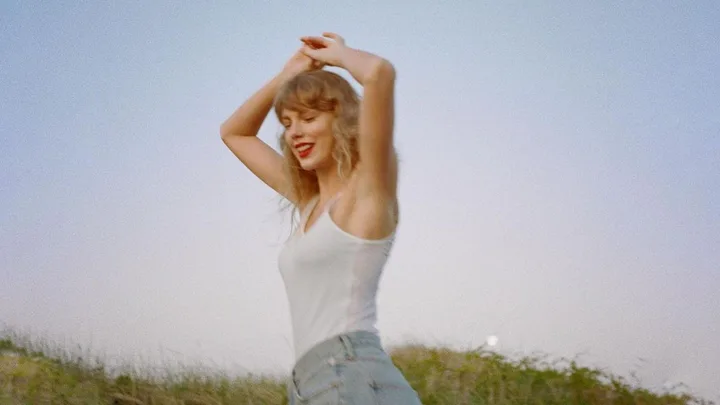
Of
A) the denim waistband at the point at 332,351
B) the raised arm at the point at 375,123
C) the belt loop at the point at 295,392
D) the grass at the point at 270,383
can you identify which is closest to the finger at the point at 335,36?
the raised arm at the point at 375,123

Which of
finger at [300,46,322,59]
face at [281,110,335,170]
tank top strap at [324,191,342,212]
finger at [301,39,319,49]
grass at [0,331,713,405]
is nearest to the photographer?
tank top strap at [324,191,342,212]

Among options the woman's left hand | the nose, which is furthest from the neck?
the woman's left hand

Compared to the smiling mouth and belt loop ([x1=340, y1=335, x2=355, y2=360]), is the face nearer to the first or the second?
the smiling mouth

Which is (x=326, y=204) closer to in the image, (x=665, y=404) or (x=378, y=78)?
(x=378, y=78)

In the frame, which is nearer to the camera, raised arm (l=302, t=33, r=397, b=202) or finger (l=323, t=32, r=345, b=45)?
raised arm (l=302, t=33, r=397, b=202)

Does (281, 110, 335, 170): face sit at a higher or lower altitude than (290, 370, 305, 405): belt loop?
higher

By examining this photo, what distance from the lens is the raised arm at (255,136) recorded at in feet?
9.84

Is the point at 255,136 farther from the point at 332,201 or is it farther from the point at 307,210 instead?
the point at 332,201

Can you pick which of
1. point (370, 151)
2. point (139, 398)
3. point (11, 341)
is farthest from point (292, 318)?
point (11, 341)

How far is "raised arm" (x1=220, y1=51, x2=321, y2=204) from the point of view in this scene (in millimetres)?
2998

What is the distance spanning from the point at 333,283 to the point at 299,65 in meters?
0.96

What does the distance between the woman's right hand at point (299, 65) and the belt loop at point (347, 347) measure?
1.02m

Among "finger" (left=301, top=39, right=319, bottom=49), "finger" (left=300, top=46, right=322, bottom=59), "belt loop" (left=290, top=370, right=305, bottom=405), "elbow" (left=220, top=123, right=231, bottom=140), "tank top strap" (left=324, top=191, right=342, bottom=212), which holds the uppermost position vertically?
"finger" (left=301, top=39, right=319, bottom=49)

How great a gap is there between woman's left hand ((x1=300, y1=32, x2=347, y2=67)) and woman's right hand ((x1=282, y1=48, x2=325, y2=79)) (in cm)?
5
